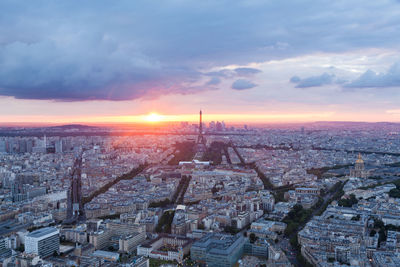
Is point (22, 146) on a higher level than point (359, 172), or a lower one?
higher

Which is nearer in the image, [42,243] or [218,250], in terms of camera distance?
[218,250]

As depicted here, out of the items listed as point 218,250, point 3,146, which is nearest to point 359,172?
point 218,250

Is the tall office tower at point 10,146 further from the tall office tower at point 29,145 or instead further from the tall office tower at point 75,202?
the tall office tower at point 75,202

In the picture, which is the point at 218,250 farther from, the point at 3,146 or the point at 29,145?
the point at 3,146

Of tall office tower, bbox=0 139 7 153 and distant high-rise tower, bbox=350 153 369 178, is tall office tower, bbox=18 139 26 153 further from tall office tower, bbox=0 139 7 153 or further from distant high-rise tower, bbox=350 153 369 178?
distant high-rise tower, bbox=350 153 369 178

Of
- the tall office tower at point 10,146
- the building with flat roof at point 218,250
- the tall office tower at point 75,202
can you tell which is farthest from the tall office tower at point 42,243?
the tall office tower at point 10,146

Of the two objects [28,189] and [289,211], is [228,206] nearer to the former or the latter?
[289,211]

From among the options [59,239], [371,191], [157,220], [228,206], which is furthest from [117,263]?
[371,191]

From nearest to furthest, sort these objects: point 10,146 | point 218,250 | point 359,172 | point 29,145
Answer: point 218,250
point 359,172
point 29,145
point 10,146
